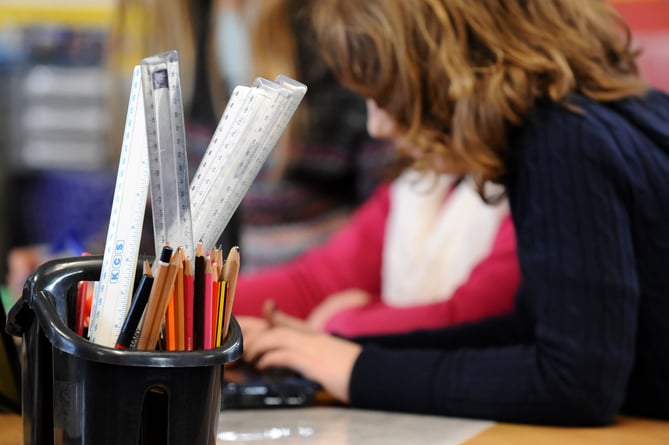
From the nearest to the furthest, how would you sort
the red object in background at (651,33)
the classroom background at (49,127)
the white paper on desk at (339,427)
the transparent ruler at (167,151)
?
the transparent ruler at (167,151), the white paper on desk at (339,427), the red object in background at (651,33), the classroom background at (49,127)

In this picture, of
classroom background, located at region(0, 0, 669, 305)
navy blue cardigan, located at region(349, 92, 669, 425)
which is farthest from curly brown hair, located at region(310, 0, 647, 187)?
classroom background, located at region(0, 0, 669, 305)

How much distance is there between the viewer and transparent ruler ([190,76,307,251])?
1.74ft

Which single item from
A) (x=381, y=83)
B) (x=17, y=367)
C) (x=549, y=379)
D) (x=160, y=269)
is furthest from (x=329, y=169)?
(x=160, y=269)

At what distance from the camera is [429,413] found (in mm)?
780

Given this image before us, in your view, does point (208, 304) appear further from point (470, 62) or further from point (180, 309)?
point (470, 62)

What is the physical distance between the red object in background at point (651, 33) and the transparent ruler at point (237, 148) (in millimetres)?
745

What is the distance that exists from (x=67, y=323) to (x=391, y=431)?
278 mm

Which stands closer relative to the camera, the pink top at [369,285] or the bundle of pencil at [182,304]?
the bundle of pencil at [182,304]

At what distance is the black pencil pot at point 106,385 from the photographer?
50 cm

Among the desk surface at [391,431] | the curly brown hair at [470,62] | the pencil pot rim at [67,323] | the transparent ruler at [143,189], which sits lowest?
the desk surface at [391,431]

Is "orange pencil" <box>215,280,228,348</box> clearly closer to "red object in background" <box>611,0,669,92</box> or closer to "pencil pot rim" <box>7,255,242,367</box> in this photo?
"pencil pot rim" <box>7,255,242,367</box>

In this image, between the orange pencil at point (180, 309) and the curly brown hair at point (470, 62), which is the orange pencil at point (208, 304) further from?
the curly brown hair at point (470, 62)

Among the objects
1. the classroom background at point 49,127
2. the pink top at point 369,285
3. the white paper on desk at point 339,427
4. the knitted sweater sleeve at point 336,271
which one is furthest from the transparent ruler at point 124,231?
the classroom background at point 49,127

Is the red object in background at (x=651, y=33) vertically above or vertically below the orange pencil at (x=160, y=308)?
above
